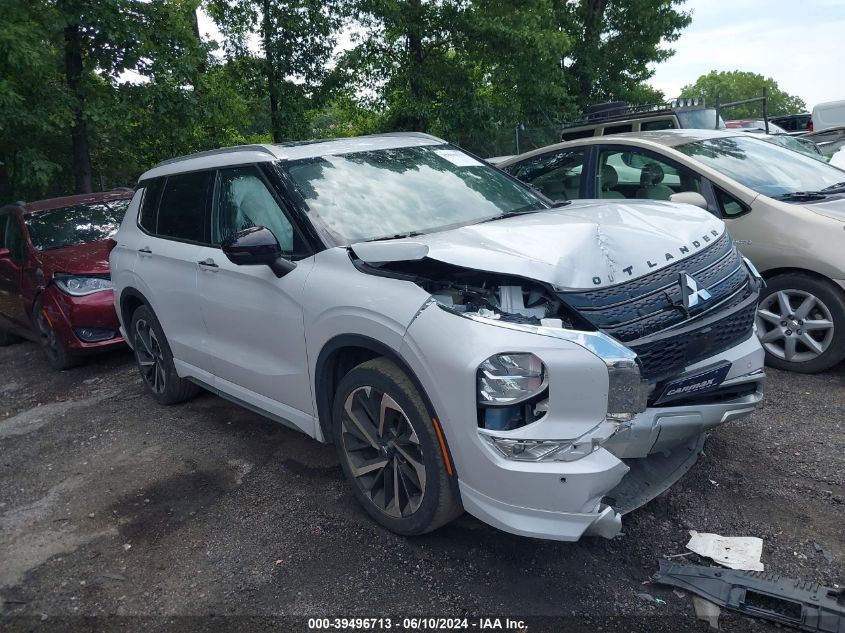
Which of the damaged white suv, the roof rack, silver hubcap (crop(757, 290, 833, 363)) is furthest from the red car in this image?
the roof rack

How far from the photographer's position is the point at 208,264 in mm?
4250

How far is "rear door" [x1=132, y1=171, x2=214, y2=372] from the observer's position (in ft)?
14.8

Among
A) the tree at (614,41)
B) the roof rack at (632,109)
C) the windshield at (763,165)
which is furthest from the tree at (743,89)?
the windshield at (763,165)

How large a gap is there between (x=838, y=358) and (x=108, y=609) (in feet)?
15.2

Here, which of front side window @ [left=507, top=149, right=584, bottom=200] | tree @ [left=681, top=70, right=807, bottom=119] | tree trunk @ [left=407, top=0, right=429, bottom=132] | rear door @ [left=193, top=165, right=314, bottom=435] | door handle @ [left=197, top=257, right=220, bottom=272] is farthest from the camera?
tree @ [left=681, top=70, right=807, bottom=119]

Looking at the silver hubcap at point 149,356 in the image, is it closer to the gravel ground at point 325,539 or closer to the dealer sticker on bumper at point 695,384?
the gravel ground at point 325,539

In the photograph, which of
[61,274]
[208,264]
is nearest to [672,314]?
[208,264]

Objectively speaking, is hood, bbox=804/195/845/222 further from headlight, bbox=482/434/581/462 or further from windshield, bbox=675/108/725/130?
windshield, bbox=675/108/725/130

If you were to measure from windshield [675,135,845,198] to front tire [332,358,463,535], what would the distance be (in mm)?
3631

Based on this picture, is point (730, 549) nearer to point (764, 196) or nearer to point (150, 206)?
point (764, 196)

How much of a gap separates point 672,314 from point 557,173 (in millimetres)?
3612

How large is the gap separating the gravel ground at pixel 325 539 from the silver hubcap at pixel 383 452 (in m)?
0.22

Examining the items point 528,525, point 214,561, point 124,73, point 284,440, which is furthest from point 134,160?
point 528,525

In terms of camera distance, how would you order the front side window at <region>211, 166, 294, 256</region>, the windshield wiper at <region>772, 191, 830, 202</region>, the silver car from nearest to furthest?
the front side window at <region>211, 166, 294, 256</region> → the silver car → the windshield wiper at <region>772, 191, 830, 202</region>
